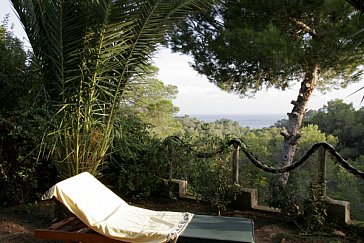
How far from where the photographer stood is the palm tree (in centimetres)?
394

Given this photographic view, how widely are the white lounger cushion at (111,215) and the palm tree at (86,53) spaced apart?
0.60m

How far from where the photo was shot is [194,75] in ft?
27.7

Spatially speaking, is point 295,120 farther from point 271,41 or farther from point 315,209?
point 315,209

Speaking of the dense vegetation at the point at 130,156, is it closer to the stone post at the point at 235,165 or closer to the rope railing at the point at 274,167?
the rope railing at the point at 274,167

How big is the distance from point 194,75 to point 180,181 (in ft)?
10.9

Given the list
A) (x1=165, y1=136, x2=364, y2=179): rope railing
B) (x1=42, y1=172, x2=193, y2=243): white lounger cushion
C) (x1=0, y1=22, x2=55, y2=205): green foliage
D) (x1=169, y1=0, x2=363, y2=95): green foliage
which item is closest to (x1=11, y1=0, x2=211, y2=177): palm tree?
(x1=42, y1=172, x2=193, y2=243): white lounger cushion

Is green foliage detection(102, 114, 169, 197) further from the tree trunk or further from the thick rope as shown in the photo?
the tree trunk

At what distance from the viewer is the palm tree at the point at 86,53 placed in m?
3.94

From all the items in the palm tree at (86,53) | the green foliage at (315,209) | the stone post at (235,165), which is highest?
the palm tree at (86,53)

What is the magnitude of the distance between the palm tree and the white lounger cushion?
60 centimetres

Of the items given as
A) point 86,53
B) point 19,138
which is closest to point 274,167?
point 86,53

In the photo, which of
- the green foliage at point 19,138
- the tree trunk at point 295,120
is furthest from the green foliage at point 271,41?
the green foliage at point 19,138

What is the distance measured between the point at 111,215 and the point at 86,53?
6.20ft

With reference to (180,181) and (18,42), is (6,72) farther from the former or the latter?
(180,181)
